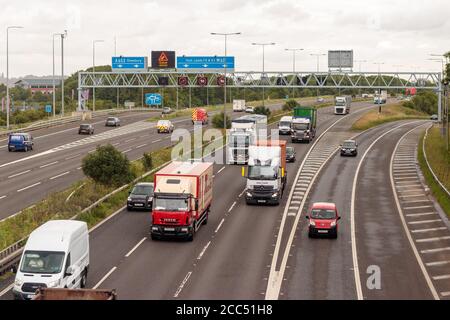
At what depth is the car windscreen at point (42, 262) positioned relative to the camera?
87.9 feet

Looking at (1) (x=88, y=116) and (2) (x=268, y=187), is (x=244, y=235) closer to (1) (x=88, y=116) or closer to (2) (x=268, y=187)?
(2) (x=268, y=187)

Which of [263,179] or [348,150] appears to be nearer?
[263,179]

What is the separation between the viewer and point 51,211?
136 feet

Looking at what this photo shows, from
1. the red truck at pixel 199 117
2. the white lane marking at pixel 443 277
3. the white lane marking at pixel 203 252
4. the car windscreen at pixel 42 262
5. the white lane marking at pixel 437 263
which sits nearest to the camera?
the car windscreen at pixel 42 262

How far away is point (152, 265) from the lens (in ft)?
108

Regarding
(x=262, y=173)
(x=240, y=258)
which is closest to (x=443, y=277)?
(x=240, y=258)

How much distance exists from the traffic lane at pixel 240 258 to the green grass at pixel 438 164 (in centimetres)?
1125

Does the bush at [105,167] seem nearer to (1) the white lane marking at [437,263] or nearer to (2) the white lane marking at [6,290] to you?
(2) the white lane marking at [6,290]

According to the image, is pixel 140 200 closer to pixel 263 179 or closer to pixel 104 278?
pixel 263 179

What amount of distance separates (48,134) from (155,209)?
60314 millimetres

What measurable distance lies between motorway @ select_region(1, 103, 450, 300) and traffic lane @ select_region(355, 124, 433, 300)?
49mm

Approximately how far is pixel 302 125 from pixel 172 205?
48452 mm

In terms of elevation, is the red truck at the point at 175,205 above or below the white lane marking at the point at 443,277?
above

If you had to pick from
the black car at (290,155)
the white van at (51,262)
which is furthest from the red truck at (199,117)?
the white van at (51,262)
